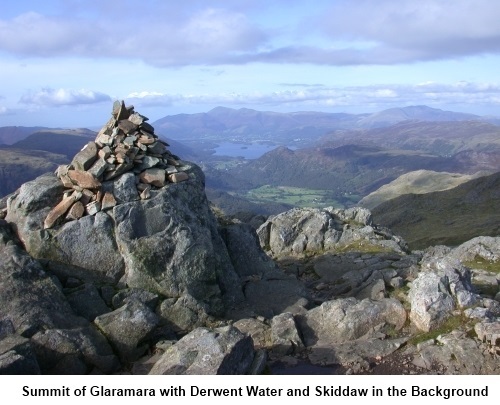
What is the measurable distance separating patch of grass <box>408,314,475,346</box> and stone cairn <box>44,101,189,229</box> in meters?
17.1

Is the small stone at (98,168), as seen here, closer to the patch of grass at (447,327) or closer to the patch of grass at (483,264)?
the patch of grass at (447,327)

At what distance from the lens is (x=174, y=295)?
26.0m

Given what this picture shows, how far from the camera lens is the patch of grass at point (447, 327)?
76.5 feet

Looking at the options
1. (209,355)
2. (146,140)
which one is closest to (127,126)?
(146,140)

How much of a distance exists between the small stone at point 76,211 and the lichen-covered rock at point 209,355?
34.7 feet

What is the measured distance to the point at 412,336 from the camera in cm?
2384

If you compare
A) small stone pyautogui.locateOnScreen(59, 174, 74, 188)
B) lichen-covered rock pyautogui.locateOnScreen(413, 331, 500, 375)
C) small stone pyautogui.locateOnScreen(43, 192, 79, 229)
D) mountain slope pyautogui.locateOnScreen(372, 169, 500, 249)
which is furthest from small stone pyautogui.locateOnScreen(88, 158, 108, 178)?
mountain slope pyautogui.locateOnScreen(372, 169, 500, 249)

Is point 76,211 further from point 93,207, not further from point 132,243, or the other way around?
point 132,243

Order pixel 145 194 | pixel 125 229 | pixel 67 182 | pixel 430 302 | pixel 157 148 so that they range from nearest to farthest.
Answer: pixel 430 302, pixel 125 229, pixel 145 194, pixel 67 182, pixel 157 148

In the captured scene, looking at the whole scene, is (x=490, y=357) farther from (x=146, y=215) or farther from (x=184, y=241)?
(x=146, y=215)

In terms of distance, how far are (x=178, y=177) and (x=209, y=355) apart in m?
14.1

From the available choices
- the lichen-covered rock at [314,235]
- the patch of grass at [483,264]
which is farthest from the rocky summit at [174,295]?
the lichen-covered rock at [314,235]

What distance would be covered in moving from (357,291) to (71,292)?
18358 millimetres
